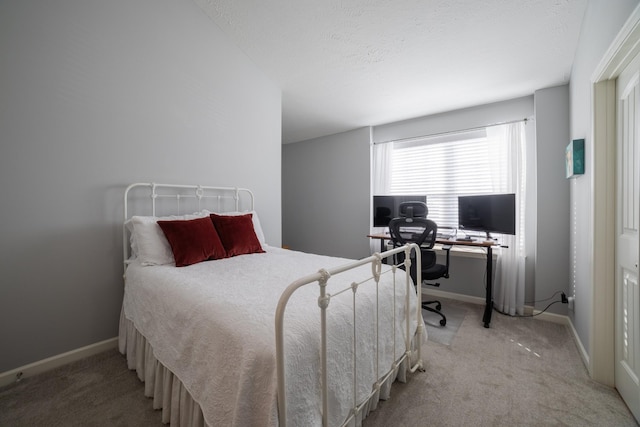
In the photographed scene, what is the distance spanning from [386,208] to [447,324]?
1.62 metres

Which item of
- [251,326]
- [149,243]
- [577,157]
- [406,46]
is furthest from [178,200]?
[577,157]

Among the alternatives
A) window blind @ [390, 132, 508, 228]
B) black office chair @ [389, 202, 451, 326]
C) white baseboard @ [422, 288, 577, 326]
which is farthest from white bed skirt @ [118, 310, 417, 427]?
window blind @ [390, 132, 508, 228]

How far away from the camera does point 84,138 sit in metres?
1.88

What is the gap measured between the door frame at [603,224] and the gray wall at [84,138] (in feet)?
9.86

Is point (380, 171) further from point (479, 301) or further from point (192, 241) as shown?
point (192, 241)

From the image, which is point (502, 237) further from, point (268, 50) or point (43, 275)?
point (43, 275)

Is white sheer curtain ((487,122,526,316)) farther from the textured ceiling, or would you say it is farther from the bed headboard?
the bed headboard

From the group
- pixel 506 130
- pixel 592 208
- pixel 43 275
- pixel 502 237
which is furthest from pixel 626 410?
pixel 43 275

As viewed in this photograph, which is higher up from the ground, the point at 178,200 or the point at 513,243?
the point at 178,200

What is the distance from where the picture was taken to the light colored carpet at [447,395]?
1371mm

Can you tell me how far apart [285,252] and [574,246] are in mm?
2635

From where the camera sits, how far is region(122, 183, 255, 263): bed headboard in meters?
2.13

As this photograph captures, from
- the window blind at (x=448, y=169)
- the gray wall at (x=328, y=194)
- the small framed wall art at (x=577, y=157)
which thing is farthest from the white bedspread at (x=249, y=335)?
the gray wall at (x=328, y=194)

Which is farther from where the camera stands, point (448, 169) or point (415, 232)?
point (448, 169)
